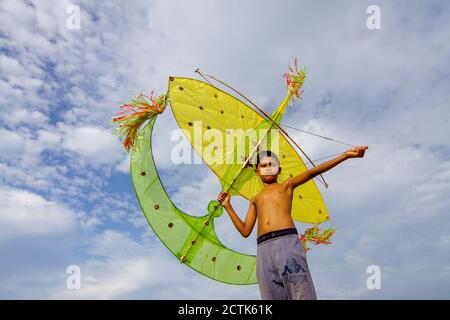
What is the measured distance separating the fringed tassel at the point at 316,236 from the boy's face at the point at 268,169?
1233 millimetres

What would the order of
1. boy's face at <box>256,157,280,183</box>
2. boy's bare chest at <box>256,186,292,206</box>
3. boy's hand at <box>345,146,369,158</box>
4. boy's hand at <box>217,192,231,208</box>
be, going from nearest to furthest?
boy's hand at <box>345,146,369,158</box>
boy's bare chest at <box>256,186,292,206</box>
boy's face at <box>256,157,280,183</box>
boy's hand at <box>217,192,231,208</box>

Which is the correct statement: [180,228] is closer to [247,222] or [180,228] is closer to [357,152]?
[247,222]

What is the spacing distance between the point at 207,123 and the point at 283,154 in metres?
1.07

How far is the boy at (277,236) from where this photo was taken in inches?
130

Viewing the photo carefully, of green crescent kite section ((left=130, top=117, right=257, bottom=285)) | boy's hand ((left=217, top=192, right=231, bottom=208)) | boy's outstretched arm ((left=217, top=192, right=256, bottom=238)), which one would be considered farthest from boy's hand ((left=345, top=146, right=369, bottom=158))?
green crescent kite section ((left=130, top=117, right=257, bottom=285))

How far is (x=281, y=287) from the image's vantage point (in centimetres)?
336

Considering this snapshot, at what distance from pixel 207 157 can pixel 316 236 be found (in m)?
1.61

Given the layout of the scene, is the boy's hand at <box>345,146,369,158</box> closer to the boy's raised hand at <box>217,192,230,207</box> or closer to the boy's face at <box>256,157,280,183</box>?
the boy's face at <box>256,157,280,183</box>

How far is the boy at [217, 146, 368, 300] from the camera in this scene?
330 centimetres

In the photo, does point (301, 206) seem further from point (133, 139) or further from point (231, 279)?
point (133, 139)

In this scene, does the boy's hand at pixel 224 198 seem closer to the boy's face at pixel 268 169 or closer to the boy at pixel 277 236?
the boy at pixel 277 236

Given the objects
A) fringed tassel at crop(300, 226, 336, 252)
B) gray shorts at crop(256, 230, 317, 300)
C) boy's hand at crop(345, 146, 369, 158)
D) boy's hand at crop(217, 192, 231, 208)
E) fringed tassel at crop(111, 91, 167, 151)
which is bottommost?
gray shorts at crop(256, 230, 317, 300)
